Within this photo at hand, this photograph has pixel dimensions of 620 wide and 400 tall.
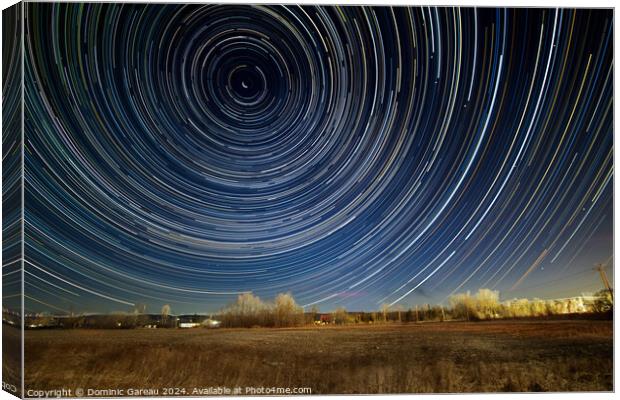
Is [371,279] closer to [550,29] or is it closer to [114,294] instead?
[114,294]

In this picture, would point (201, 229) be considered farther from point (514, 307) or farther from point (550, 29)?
point (550, 29)

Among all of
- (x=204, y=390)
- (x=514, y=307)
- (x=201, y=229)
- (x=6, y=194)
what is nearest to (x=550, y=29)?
(x=514, y=307)

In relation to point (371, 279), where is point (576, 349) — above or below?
below

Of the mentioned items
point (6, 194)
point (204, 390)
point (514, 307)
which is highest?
point (6, 194)

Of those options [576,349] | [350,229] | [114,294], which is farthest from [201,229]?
[576,349]

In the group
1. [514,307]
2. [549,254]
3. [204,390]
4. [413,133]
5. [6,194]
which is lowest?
[204,390]

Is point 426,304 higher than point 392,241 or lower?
lower
